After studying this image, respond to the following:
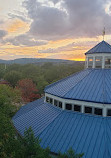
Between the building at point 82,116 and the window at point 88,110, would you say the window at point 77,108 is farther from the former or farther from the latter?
the window at point 88,110

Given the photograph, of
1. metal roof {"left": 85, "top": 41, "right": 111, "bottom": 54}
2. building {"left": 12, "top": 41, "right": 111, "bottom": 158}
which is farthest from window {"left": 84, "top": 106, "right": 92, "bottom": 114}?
metal roof {"left": 85, "top": 41, "right": 111, "bottom": 54}

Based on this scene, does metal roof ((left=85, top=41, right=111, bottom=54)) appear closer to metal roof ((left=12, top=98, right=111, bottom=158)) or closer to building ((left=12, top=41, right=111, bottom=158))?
building ((left=12, top=41, right=111, bottom=158))

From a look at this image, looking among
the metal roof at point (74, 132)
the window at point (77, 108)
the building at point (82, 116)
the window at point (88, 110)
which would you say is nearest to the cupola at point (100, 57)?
the building at point (82, 116)

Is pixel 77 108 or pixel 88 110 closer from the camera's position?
pixel 88 110

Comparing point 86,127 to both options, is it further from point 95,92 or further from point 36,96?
point 36,96

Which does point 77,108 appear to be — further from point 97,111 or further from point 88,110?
point 97,111

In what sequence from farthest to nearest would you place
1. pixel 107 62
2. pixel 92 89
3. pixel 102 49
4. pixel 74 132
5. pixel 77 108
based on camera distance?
pixel 102 49
pixel 107 62
pixel 92 89
pixel 77 108
pixel 74 132

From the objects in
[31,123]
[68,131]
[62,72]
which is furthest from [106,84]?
[62,72]

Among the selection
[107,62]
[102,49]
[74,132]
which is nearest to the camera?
[74,132]

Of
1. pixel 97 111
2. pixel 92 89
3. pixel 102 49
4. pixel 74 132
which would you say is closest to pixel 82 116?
pixel 97 111
